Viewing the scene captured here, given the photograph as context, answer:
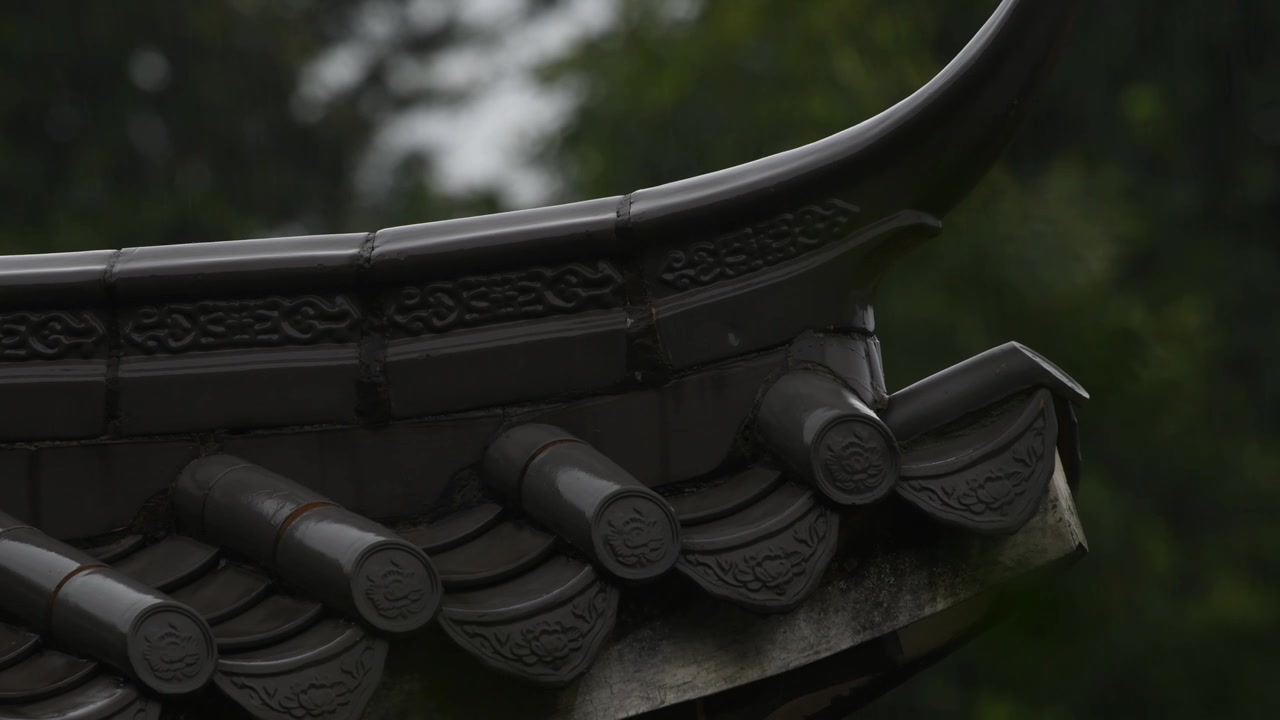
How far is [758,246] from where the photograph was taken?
1653mm

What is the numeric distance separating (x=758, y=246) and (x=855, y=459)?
0.29 metres

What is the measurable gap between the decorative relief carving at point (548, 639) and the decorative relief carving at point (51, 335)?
0.54 metres

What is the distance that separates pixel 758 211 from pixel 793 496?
33cm

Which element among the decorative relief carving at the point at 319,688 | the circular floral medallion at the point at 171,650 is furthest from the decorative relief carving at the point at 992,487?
the circular floral medallion at the point at 171,650

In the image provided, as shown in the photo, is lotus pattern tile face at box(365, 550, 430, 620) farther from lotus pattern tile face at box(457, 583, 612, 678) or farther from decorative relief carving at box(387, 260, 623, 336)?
decorative relief carving at box(387, 260, 623, 336)

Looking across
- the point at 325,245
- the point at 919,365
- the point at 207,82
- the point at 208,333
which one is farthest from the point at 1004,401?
the point at 207,82

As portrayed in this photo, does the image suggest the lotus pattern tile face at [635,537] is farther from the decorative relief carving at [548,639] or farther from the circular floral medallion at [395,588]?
the circular floral medallion at [395,588]

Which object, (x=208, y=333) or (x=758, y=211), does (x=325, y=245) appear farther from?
(x=758, y=211)

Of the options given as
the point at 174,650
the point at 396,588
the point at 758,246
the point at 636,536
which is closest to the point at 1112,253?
the point at 758,246

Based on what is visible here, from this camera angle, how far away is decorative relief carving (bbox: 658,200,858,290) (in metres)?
1.64

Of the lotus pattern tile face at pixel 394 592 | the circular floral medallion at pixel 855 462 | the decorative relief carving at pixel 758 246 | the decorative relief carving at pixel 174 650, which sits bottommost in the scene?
the decorative relief carving at pixel 174 650

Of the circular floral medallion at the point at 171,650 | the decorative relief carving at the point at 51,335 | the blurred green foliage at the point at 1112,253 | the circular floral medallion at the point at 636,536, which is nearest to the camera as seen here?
the circular floral medallion at the point at 171,650

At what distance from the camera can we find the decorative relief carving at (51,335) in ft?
5.23

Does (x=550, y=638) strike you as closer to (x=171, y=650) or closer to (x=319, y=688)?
(x=319, y=688)
